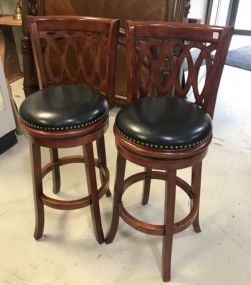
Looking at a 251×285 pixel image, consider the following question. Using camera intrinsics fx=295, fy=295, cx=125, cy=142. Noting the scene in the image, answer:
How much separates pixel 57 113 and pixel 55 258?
0.73m

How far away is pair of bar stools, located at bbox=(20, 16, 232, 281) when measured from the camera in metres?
1.05

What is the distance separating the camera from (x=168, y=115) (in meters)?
1.11

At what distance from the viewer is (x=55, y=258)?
1.42m

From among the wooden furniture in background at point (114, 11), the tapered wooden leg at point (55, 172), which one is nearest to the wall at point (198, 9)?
the wooden furniture in background at point (114, 11)

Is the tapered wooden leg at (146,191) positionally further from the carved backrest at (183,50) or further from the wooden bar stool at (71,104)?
the carved backrest at (183,50)

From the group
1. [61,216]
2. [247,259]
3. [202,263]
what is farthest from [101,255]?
[247,259]

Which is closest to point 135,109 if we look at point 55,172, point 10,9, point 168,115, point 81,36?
point 168,115

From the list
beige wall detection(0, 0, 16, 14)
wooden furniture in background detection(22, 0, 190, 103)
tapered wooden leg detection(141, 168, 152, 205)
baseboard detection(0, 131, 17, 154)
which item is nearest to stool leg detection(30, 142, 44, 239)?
tapered wooden leg detection(141, 168, 152, 205)

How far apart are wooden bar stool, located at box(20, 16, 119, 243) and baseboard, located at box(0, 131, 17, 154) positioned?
29.4 inches

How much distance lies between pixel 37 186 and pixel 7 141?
98 centimetres

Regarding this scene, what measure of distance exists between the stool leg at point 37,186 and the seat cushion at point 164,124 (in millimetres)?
393

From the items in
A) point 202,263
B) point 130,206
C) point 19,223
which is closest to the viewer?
point 202,263

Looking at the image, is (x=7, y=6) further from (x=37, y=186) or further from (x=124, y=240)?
(x=124, y=240)

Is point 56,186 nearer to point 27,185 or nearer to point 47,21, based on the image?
point 27,185
